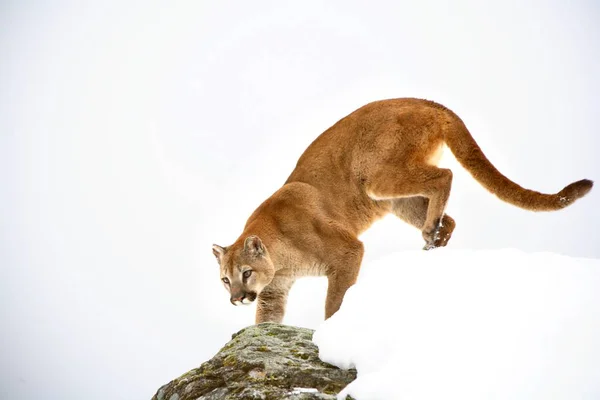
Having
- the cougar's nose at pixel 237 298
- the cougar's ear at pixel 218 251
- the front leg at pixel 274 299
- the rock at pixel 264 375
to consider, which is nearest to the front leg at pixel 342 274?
the front leg at pixel 274 299

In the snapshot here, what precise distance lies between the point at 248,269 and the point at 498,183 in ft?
10.8

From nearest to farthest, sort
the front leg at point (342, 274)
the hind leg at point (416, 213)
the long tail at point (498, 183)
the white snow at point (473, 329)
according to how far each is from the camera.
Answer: the white snow at point (473, 329) → the long tail at point (498, 183) → the hind leg at point (416, 213) → the front leg at point (342, 274)

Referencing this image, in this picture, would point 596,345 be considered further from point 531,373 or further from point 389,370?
point 389,370

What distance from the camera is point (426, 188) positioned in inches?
289

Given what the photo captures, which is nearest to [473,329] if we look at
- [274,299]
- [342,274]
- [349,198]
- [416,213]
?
[342,274]

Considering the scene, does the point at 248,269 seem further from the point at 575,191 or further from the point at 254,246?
the point at 575,191

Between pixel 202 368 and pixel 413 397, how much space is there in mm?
2035

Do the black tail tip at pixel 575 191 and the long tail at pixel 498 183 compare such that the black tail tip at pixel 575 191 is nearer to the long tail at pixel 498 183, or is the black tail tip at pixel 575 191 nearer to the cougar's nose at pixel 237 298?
the long tail at pixel 498 183

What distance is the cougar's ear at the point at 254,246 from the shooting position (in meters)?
7.80

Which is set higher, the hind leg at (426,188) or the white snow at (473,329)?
the hind leg at (426,188)

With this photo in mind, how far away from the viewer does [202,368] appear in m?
4.73

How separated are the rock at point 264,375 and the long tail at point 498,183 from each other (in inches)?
124

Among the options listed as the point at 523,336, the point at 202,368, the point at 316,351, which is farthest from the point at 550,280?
the point at 202,368

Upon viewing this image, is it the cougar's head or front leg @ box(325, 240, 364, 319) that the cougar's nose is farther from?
front leg @ box(325, 240, 364, 319)
